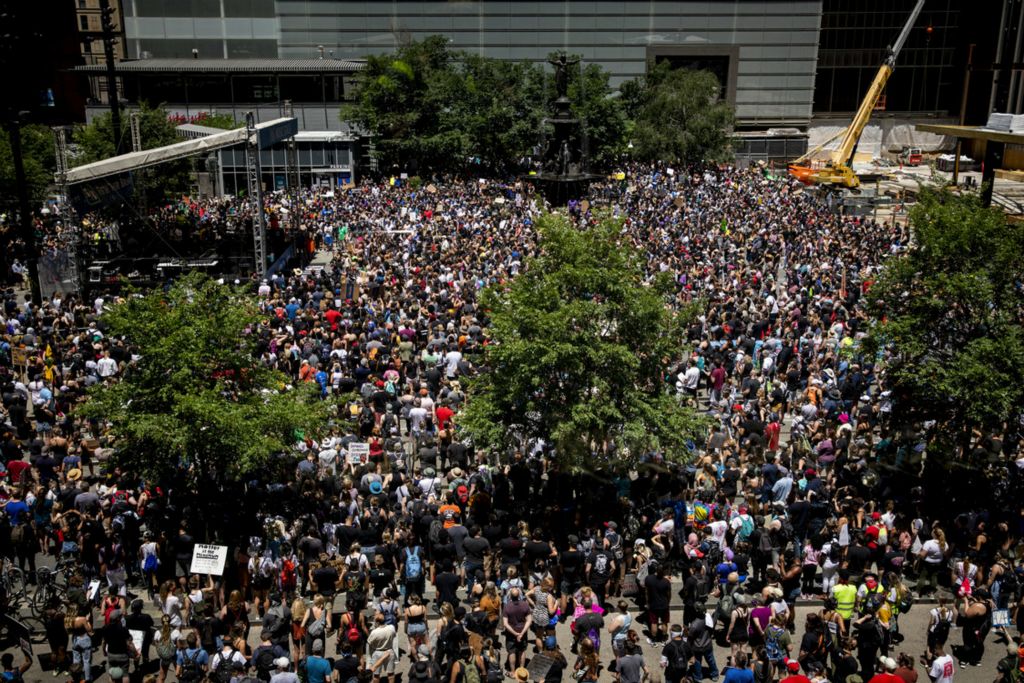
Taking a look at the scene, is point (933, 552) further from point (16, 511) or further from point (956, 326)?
point (16, 511)

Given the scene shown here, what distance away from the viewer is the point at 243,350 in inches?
532

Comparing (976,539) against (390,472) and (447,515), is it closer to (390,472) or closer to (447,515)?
(447,515)

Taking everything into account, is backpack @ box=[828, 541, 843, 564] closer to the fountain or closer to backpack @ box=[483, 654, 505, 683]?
backpack @ box=[483, 654, 505, 683]

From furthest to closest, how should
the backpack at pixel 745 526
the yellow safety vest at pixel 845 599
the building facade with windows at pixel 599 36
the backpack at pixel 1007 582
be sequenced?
the building facade with windows at pixel 599 36 < the backpack at pixel 745 526 < the backpack at pixel 1007 582 < the yellow safety vest at pixel 845 599

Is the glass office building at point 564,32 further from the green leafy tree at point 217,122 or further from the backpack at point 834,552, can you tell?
the backpack at point 834,552

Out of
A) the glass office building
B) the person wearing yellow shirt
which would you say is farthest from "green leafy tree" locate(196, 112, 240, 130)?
the person wearing yellow shirt

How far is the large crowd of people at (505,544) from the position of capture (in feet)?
35.9

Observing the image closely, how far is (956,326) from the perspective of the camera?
1470 centimetres

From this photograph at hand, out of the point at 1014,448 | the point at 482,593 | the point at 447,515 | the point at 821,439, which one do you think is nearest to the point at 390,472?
the point at 447,515

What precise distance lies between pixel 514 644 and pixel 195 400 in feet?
16.5

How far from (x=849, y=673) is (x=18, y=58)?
70.9 meters

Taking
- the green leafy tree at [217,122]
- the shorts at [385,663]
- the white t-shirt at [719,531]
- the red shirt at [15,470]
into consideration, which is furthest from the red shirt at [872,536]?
the green leafy tree at [217,122]

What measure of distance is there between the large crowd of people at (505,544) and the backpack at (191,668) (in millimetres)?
24

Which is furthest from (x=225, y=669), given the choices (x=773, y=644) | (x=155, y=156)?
(x=155, y=156)
